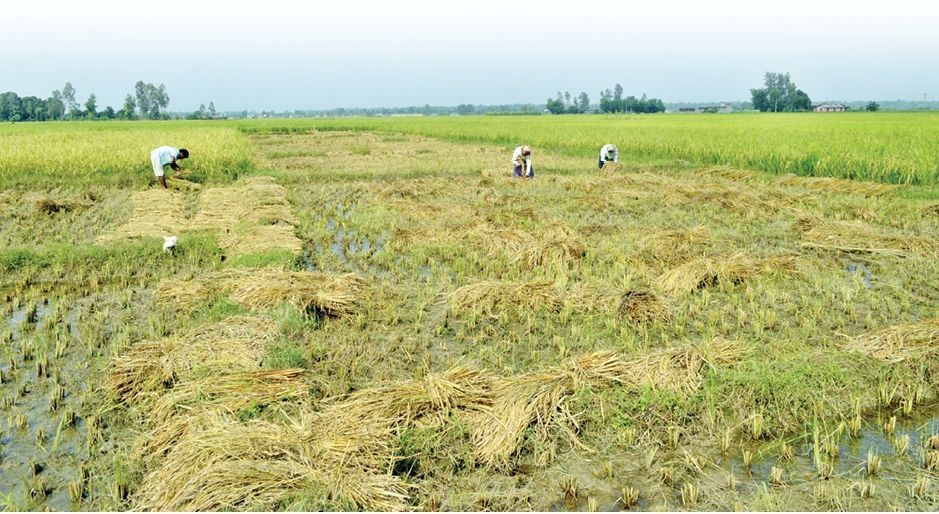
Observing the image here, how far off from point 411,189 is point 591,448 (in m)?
9.93

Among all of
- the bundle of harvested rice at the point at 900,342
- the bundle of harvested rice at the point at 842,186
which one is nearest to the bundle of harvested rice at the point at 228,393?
the bundle of harvested rice at the point at 900,342

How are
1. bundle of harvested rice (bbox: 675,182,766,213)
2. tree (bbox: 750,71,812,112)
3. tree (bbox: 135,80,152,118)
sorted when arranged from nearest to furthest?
1. bundle of harvested rice (bbox: 675,182,766,213)
2. tree (bbox: 750,71,812,112)
3. tree (bbox: 135,80,152,118)

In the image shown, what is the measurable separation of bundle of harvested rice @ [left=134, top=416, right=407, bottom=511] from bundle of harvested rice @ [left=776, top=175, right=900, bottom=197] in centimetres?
1188

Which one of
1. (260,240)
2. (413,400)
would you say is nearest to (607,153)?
(260,240)

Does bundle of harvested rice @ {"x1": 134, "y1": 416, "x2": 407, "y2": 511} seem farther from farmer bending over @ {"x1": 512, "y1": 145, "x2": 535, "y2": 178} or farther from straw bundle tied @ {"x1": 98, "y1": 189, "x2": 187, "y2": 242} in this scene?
farmer bending over @ {"x1": 512, "y1": 145, "x2": 535, "y2": 178}

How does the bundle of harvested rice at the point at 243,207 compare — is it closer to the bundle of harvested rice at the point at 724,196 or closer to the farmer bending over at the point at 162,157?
the farmer bending over at the point at 162,157

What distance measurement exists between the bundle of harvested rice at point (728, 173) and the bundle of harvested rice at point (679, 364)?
1133 cm

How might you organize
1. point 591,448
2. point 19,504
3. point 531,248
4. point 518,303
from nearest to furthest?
point 19,504 < point 591,448 < point 518,303 < point 531,248

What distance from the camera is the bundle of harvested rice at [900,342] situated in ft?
14.3

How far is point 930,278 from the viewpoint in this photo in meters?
6.46

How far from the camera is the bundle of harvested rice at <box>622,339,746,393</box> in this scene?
3.90 meters

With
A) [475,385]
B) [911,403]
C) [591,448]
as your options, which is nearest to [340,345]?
[475,385]

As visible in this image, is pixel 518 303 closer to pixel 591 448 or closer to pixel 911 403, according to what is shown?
pixel 591 448

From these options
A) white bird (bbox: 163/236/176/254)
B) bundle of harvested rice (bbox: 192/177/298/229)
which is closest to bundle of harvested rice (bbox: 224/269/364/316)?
white bird (bbox: 163/236/176/254)
